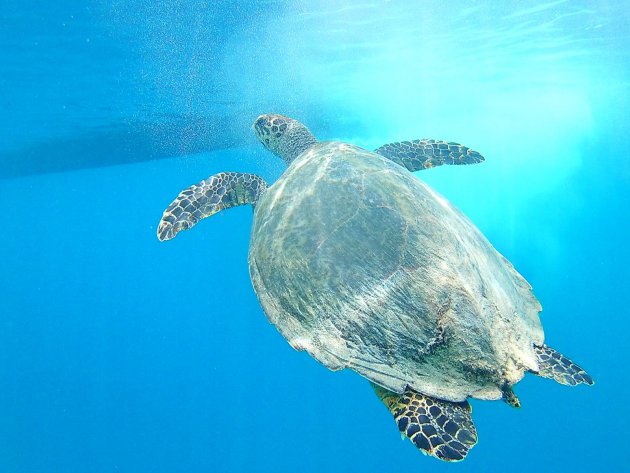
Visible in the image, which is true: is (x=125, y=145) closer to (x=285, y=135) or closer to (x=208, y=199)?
(x=285, y=135)

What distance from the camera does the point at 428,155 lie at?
6.88 meters

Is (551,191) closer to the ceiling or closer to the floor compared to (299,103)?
closer to the floor

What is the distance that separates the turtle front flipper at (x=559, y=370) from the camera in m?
3.37

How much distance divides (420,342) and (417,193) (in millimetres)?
1524

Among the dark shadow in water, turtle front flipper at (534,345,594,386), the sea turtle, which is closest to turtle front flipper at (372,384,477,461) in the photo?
the sea turtle

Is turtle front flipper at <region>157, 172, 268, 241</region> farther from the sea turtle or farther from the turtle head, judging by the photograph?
the sea turtle

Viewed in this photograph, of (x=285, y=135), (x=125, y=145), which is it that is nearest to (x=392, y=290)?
Result: (x=285, y=135)

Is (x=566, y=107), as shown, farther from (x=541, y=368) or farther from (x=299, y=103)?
(x=541, y=368)

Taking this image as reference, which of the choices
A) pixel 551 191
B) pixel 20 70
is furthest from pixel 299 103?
pixel 551 191

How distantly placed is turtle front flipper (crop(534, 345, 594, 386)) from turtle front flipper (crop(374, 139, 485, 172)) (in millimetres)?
3886

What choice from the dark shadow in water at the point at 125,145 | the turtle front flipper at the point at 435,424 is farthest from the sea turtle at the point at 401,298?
the dark shadow in water at the point at 125,145

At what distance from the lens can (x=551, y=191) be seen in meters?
38.9

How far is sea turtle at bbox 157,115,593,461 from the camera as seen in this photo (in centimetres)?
297

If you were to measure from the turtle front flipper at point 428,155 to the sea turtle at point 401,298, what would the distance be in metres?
2.67
